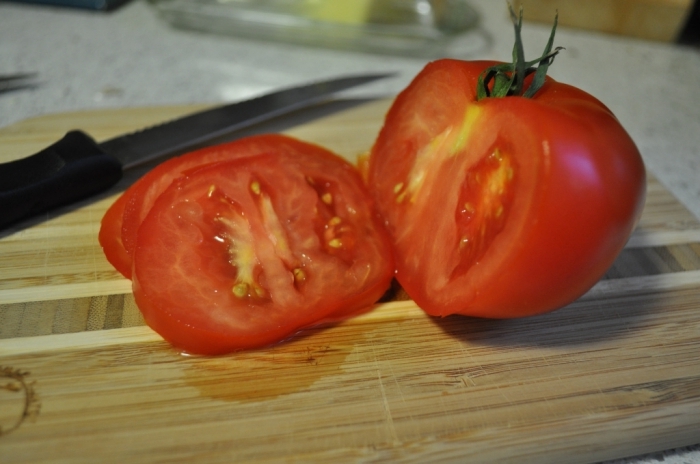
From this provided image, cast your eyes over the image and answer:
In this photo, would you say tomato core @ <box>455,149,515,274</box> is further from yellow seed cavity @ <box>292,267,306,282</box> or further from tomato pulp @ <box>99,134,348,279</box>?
tomato pulp @ <box>99,134,348,279</box>

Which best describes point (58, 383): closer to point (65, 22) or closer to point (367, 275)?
point (367, 275)

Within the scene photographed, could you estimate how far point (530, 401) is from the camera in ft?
3.03

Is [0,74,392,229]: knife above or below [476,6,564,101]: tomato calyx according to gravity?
below

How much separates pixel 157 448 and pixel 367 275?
0.46 metres

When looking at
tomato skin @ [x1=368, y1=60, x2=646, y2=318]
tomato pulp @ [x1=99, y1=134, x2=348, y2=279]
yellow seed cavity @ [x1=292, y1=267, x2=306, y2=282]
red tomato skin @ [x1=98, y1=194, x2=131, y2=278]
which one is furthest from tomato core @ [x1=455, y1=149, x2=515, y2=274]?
red tomato skin @ [x1=98, y1=194, x2=131, y2=278]

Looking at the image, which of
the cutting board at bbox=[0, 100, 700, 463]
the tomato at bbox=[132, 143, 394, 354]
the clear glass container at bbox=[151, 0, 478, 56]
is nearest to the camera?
the cutting board at bbox=[0, 100, 700, 463]

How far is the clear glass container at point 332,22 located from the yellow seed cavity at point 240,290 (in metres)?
1.45

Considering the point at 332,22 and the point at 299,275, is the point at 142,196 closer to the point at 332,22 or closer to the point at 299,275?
the point at 299,275

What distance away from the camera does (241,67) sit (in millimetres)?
2088

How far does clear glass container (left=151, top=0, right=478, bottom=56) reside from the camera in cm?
214

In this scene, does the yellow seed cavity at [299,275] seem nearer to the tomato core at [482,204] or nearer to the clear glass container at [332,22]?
the tomato core at [482,204]

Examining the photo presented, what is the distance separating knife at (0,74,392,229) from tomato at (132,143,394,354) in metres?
0.26

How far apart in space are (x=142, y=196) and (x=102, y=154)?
24 cm

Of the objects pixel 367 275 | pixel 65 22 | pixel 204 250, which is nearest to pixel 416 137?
pixel 367 275
